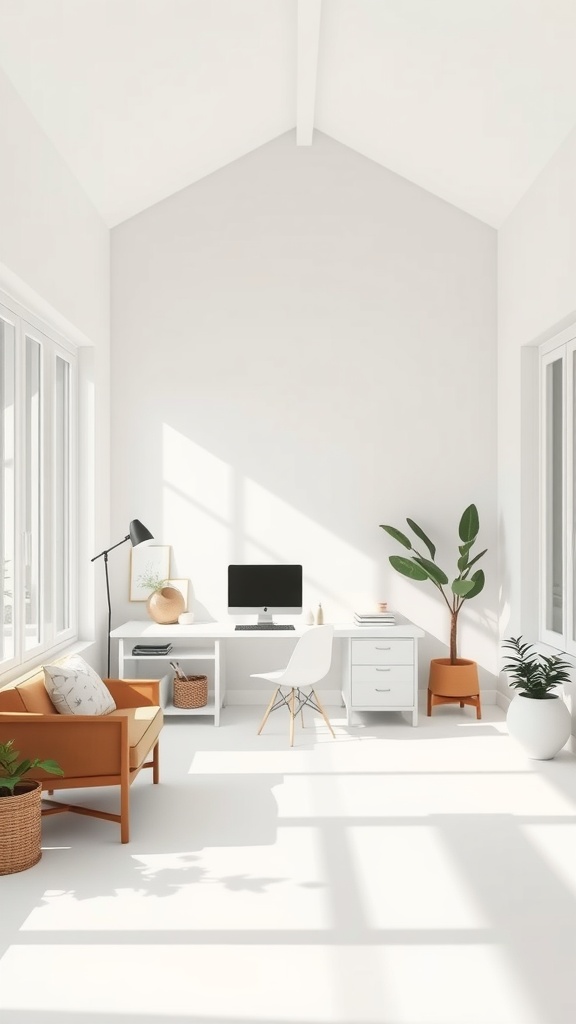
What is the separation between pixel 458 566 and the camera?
6.07m

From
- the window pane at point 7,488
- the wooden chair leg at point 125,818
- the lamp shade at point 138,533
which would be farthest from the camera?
the lamp shade at point 138,533

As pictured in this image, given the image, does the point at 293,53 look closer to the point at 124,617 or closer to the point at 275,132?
the point at 275,132

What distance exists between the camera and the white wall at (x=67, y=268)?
14.0 ft

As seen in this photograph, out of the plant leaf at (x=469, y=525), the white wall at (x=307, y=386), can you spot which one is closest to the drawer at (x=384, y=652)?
the white wall at (x=307, y=386)

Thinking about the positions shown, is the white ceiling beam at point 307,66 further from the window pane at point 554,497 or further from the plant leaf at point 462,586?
the plant leaf at point 462,586

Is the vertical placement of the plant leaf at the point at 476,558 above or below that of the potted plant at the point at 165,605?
above

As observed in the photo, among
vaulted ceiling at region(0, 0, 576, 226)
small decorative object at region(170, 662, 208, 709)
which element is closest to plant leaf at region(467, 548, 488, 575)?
small decorative object at region(170, 662, 208, 709)

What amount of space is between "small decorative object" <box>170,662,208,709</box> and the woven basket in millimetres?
2532

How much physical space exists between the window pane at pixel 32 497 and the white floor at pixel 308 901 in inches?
45.6

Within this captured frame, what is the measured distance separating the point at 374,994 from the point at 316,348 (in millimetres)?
4745

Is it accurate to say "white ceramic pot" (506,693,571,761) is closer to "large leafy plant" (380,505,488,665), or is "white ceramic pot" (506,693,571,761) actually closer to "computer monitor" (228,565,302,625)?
"large leafy plant" (380,505,488,665)

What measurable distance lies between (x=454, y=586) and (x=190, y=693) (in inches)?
75.7

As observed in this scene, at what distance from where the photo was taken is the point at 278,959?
262 centimetres

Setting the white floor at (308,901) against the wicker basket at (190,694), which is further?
the wicker basket at (190,694)
